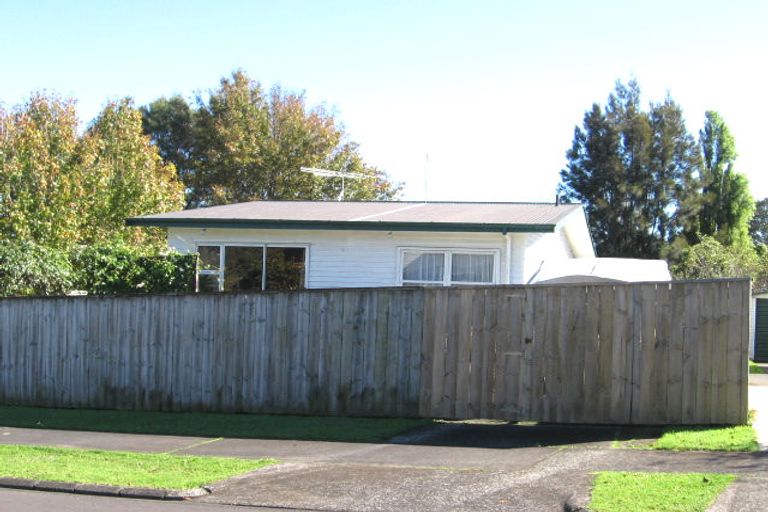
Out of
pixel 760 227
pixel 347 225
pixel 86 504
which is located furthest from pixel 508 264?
pixel 760 227

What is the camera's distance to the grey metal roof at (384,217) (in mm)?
17188

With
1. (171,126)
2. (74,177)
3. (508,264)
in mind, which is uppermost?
(171,126)

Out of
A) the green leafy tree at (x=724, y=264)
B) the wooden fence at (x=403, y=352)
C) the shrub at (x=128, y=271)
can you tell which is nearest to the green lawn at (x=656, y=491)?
the wooden fence at (x=403, y=352)

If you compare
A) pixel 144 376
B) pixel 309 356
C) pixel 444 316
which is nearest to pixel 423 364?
pixel 444 316

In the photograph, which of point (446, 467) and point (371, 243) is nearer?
point (446, 467)

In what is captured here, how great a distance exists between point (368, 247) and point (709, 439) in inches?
366

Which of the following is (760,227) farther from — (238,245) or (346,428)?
(346,428)

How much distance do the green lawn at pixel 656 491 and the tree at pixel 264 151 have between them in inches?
1330

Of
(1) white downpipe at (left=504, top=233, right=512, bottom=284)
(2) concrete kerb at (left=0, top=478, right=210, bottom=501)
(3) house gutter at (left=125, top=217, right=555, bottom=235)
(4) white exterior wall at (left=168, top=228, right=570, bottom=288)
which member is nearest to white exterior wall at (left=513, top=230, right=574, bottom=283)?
(4) white exterior wall at (left=168, top=228, right=570, bottom=288)

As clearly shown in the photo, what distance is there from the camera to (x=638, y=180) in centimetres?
5331

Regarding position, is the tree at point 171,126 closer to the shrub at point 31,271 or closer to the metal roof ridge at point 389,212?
the metal roof ridge at point 389,212

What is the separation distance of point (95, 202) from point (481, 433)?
71.7 ft

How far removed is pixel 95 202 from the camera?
100ft

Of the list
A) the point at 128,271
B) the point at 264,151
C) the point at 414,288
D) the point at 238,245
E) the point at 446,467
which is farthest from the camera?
the point at 264,151
